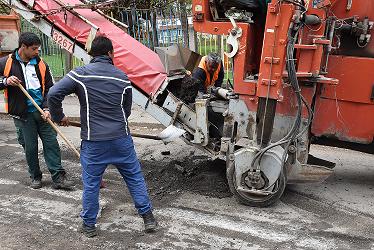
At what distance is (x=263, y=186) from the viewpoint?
441 centimetres

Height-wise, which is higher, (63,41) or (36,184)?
(63,41)

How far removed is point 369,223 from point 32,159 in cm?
356

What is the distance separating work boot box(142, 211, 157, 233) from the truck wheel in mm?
960

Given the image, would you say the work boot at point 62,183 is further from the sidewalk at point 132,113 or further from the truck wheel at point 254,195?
the sidewalk at point 132,113

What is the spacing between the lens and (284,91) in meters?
4.46

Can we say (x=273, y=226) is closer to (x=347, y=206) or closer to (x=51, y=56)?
(x=347, y=206)

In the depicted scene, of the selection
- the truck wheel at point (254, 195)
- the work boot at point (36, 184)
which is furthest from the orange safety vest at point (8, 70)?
the truck wheel at point (254, 195)

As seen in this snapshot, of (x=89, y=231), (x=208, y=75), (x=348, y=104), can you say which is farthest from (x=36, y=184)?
(x=348, y=104)

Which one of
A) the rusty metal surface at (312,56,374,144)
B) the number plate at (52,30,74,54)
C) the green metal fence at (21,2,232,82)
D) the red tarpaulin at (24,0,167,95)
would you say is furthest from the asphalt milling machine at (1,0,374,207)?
the green metal fence at (21,2,232,82)

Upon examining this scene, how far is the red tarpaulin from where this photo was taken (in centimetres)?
520

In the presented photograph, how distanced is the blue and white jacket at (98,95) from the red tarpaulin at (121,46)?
4.28 ft

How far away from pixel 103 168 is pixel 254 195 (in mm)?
1541

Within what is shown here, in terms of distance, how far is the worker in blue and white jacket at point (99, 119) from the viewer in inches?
148

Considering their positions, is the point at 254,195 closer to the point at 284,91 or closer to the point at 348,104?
the point at 284,91
